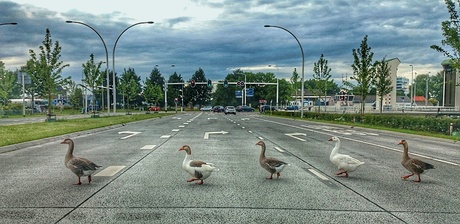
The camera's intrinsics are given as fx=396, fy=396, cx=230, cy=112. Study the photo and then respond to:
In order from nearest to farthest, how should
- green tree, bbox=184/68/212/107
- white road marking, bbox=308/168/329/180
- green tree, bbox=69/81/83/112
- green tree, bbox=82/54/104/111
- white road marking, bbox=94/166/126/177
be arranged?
white road marking, bbox=308/168/329/180, white road marking, bbox=94/166/126/177, green tree, bbox=82/54/104/111, green tree, bbox=69/81/83/112, green tree, bbox=184/68/212/107

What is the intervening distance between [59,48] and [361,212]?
37.0 metres

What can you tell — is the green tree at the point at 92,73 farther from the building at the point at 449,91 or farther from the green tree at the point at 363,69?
the building at the point at 449,91

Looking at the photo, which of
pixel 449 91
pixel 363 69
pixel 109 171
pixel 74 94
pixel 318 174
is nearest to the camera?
pixel 318 174

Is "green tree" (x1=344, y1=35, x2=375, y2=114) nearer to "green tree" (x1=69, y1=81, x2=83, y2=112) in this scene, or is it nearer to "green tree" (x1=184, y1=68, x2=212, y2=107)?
"green tree" (x1=69, y1=81, x2=83, y2=112)

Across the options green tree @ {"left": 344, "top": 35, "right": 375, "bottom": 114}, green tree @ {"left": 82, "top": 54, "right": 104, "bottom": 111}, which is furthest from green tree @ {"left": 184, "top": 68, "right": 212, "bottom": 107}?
green tree @ {"left": 344, "top": 35, "right": 375, "bottom": 114}

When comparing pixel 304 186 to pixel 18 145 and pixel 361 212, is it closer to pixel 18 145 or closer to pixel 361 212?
pixel 361 212

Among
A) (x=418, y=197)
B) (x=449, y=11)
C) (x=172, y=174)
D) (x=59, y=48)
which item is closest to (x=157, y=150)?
(x=172, y=174)

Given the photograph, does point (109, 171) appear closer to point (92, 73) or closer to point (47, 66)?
point (47, 66)

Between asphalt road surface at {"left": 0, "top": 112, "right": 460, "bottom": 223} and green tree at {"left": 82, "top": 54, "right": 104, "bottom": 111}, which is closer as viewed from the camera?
asphalt road surface at {"left": 0, "top": 112, "right": 460, "bottom": 223}

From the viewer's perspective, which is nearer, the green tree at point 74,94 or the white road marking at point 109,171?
the white road marking at point 109,171

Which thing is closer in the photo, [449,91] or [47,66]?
[47,66]

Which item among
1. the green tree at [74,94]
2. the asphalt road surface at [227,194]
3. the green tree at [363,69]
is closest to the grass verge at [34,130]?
the asphalt road surface at [227,194]

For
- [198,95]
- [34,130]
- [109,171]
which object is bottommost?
[34,130]

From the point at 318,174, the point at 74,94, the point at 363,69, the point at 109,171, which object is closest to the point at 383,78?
the point at 363,69
